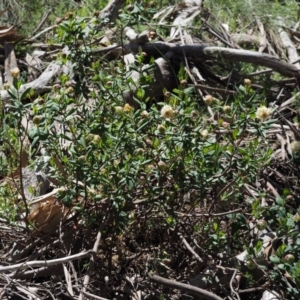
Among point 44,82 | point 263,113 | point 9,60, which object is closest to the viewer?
point 263,113

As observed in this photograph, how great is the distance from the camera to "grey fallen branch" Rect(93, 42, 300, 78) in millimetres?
5566

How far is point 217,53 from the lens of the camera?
18.5 ft

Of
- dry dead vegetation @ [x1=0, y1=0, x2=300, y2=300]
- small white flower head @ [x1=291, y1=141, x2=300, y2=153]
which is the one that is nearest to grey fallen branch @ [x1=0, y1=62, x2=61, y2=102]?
dry dead vegetation @ [x1=0, y1=0, x2=300, y2=300]

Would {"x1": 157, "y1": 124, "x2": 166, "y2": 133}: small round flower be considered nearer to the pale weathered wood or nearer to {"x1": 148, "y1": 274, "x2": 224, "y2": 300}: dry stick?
{"x1": 148, "y1": 274, "x2": 224, "y2": 300}: dry stick

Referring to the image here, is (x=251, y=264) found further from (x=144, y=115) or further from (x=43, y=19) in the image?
(x=43, y=19)

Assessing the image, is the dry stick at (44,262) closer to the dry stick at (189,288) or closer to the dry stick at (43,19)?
the dry stick at (189,288)

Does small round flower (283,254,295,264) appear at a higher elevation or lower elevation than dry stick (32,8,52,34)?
higher

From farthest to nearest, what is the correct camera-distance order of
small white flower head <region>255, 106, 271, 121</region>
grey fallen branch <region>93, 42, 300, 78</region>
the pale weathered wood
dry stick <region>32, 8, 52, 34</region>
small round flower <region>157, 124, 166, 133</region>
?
1. dry stick <region>32, 8, 52, 34</region>
2. the pale weathered wood
3. grey fallen branch <region>93, 42, 300, 78</region>
4. small round flower <region>157, 124, 166, 133</region>
5. small white flower head <region>255, 106, 271, 121</region>

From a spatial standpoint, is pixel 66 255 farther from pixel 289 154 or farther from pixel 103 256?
pixel 289 154

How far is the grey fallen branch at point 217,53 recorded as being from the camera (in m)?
5.57

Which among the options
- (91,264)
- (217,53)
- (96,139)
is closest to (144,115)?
(96,139)

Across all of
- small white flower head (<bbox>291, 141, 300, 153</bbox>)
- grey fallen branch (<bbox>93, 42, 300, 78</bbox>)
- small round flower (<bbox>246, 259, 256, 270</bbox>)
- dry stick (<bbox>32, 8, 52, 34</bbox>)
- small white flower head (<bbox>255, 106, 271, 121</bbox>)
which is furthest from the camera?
dry stick (<bbox>32, 8, 52, 34</bbox>)

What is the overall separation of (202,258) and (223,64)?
7.02 feet

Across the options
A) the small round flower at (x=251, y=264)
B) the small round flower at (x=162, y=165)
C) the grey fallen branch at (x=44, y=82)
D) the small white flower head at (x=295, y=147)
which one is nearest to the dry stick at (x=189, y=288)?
the small round flower at (x=251, y=264)
